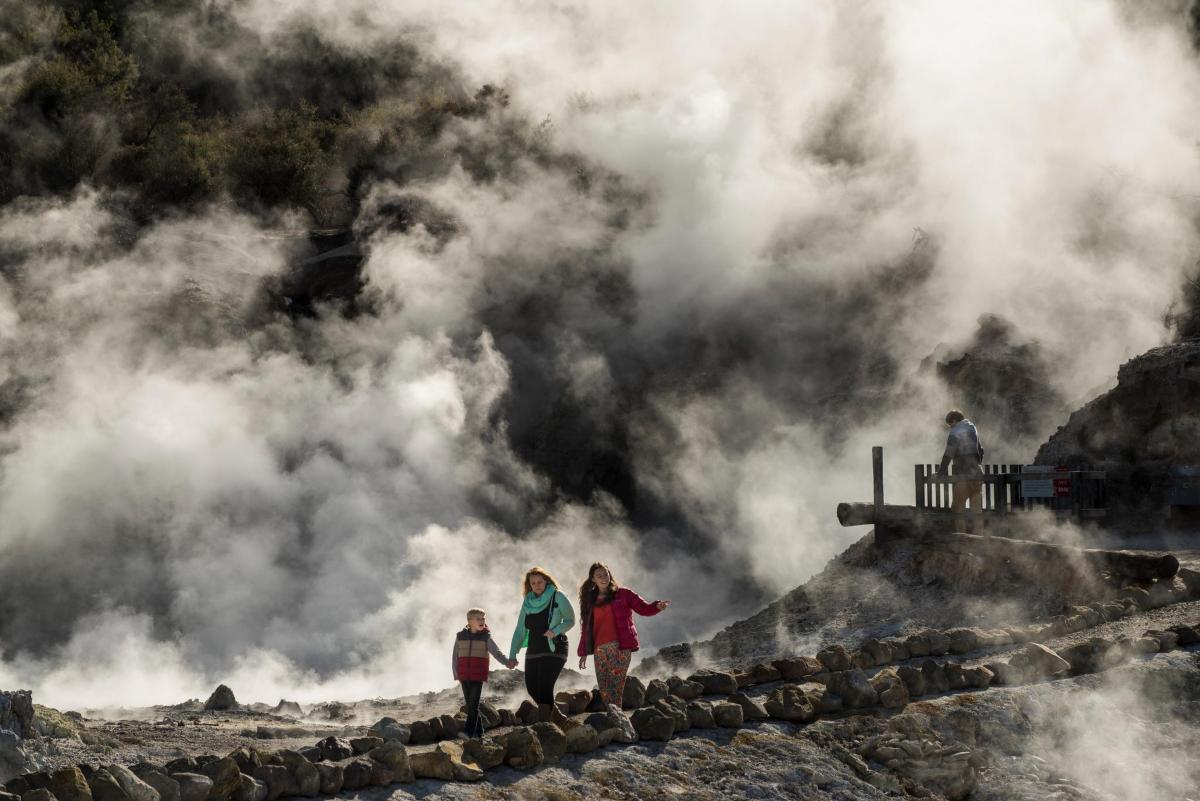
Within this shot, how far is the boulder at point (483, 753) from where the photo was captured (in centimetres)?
550

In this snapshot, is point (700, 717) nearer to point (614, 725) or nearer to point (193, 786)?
point (614, 725)

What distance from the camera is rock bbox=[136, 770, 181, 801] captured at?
4.64 meters

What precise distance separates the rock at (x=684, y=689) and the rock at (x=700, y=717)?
0.67 metres

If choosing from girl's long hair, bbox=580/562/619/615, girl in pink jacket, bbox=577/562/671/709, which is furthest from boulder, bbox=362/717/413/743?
girl's long hair, bbox=580/562/619/615

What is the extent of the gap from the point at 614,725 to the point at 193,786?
76.4 inches

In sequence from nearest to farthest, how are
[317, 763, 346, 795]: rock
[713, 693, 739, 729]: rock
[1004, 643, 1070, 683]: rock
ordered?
[317, 763, 346, 795]: rock, [713, 693, 739, 729]: rock, [1004, 643, 1070, 683]: rock

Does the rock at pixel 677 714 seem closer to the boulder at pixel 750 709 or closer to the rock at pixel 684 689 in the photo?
the boulder at pixel 750 709

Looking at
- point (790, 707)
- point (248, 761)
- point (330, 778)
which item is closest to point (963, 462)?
point (790, 707)

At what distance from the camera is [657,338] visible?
22281 millimetres

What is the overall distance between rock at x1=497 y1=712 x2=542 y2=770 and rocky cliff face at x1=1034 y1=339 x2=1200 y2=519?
874 centimetres

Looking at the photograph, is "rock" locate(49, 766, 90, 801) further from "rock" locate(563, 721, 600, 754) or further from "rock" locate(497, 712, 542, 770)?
"rock" locate(563, 721, 600, 754)

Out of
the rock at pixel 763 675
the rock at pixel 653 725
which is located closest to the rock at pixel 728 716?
the rock at pixel 653 725

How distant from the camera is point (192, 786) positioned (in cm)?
470

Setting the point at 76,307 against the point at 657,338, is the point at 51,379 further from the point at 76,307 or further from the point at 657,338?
the point at 657,338
